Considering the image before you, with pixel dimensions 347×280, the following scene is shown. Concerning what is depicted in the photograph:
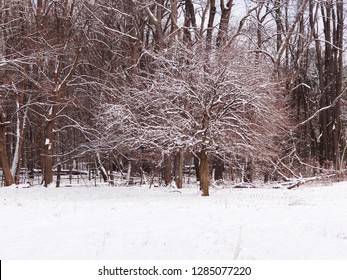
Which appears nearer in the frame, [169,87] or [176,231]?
[176,231]

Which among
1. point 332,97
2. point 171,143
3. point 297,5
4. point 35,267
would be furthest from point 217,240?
point 332,97

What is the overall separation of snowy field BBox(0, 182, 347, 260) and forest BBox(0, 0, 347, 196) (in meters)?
3.25

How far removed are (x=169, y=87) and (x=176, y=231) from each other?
281 inches

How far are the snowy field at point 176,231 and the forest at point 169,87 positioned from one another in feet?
10.7

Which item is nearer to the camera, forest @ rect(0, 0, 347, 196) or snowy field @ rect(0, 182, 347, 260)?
snowy field @ rect(0, 182, 347, 260)

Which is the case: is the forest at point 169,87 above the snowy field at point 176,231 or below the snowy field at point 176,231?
above

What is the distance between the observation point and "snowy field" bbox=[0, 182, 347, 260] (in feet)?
22.1

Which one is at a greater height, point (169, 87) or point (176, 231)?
point (169, 87)

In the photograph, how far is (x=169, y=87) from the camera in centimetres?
1473

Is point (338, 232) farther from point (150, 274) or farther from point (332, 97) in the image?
point (332, 97)

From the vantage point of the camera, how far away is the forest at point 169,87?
575 inches

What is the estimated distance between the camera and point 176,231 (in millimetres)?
8469

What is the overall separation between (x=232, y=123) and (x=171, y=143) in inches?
82.0

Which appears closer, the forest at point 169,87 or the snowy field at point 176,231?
the snowy field at point 176,231
